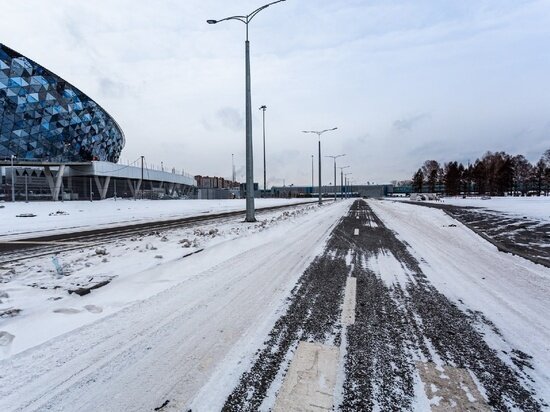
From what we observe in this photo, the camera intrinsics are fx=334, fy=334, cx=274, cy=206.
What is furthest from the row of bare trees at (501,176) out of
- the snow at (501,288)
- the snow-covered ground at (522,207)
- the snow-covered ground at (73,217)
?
the snow at (501,288)

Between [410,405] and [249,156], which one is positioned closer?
[410,405]

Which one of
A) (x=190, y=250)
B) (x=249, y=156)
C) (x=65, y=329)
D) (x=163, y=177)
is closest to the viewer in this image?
(x=65, y=329)

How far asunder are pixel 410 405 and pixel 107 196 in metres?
77.3

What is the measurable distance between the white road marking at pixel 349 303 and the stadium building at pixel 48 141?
62.4 m

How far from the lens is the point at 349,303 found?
4.43 metres

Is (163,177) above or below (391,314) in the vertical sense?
above

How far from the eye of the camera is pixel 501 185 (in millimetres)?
90562

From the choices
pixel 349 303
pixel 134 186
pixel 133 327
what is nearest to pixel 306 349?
pixel 349 303

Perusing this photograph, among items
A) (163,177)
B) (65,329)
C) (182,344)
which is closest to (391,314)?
(182,344)

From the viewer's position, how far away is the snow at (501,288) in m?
3.26

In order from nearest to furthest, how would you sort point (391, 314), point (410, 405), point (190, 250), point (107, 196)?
point (410, 405) < point (391, 314) < point (190, 250) < point (107, 196)

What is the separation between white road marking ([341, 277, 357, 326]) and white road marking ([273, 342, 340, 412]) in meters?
0.75

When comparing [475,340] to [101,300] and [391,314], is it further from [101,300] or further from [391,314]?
[101,300]

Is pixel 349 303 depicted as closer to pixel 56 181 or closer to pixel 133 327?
pixel 133 327
